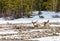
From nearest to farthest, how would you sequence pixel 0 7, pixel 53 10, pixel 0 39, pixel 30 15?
pixel 0 39 < pixel 30 15 < pixel 0 7 < pixel 53 10

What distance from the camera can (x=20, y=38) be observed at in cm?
1529

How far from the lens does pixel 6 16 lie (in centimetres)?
3331

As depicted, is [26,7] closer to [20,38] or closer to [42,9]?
[42,9]

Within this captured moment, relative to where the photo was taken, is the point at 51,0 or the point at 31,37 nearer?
the point at 31,37

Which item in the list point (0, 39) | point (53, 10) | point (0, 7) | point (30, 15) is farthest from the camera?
point (53, 10)

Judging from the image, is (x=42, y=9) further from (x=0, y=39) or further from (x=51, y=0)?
(x=0, y=39)

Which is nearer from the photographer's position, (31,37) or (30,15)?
(31,37)

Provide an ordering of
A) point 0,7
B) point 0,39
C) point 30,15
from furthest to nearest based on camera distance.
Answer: point 0,7 → point 30,15 → point 0,39

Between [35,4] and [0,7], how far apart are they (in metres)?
5.68

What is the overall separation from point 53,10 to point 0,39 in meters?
23.6

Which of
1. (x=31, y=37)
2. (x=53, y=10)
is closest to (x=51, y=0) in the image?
(x=53, y=10)

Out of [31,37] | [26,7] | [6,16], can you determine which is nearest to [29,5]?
[26,7]

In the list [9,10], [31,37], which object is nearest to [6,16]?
[9,10]

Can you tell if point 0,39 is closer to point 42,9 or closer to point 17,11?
point 17,11
